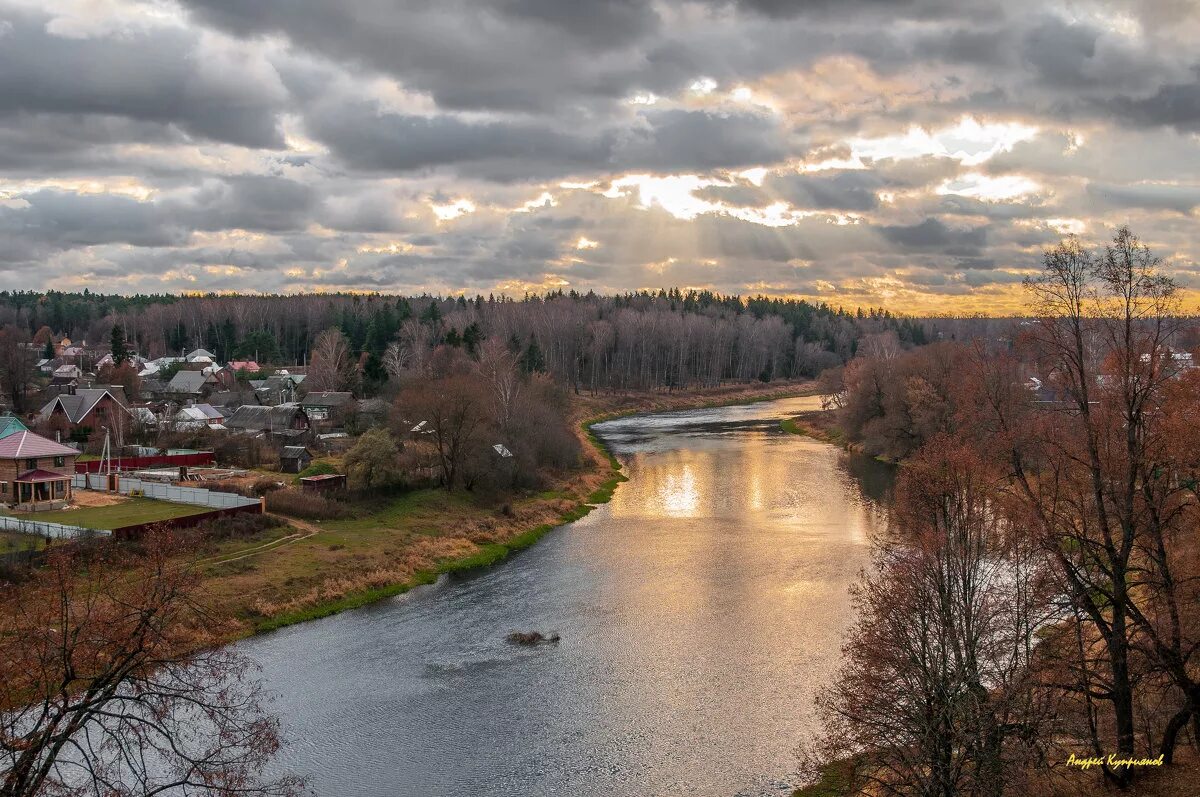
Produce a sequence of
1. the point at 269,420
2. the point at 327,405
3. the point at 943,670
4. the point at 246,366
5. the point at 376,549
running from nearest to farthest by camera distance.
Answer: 1. the point at 943,670
2. the point at 376,549
3. the point at 269,420
4. the point at 327,405
5. the point at 246,366

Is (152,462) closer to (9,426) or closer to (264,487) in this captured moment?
(9,426)

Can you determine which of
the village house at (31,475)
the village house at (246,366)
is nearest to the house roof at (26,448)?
the village house at (31,475)

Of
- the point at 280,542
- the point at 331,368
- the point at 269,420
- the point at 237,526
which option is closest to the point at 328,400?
the point at 269,420

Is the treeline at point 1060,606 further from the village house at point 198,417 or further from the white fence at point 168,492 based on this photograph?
the village house at point 198,417

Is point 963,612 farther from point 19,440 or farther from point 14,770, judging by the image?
point 19,440

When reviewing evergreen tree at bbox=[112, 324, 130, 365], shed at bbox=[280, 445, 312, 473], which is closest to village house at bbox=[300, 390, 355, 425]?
shed at bbox=[280, 445, 312, 473]

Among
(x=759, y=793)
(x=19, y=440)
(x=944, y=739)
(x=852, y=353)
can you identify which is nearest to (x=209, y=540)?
(x=19, y=440)
